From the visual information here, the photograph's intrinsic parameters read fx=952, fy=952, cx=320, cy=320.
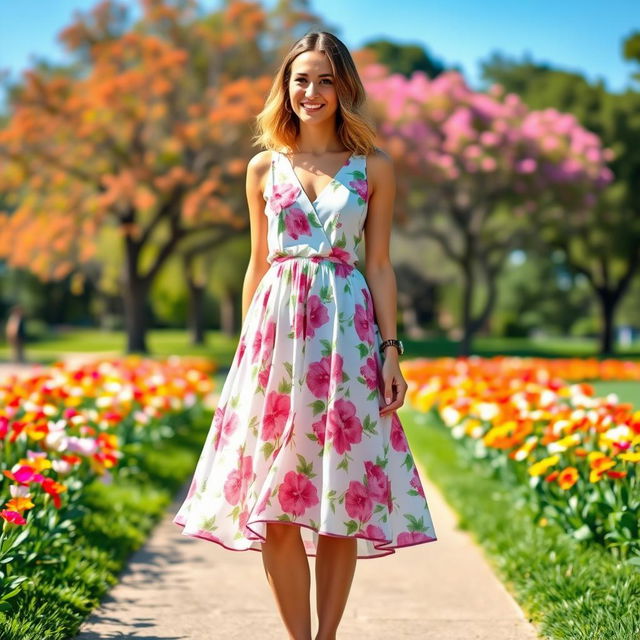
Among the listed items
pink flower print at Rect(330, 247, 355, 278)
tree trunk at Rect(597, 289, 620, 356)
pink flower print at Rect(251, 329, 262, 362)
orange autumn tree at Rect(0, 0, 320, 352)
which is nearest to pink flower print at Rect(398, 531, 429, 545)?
pink flower print at Rect(251, 329, 262, 362)

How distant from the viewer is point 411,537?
2.92m

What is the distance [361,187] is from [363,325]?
442mm

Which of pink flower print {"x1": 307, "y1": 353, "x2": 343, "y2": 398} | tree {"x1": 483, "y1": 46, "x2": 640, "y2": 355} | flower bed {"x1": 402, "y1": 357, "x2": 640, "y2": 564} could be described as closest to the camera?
pink flower print {"x1": 307, "y1": 353, "x2": 343, "y2": 398}

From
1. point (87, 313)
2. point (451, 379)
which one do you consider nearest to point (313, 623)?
point (451, 379)

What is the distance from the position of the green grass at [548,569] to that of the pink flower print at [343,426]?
1003 millimetres

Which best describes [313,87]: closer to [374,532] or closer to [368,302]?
[368,302]

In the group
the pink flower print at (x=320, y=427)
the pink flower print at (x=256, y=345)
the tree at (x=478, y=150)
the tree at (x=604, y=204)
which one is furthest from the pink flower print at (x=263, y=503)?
the tree at (x=604, y=204)

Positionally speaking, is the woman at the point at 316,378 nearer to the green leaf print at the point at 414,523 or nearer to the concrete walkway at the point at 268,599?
the green leaf print at the point at 414,523

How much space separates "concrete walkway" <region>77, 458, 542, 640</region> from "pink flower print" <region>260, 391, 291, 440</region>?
3.06 ft

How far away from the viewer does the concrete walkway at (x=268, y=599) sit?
347cm

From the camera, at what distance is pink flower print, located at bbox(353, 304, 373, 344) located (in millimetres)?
2951

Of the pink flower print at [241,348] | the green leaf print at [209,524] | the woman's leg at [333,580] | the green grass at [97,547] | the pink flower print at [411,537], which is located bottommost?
the green grass at [97,547]

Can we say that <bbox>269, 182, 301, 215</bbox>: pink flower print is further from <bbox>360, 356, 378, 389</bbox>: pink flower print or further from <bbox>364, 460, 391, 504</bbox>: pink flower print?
<bbox>364, 460, 391, 504</bbox>: pink flower print

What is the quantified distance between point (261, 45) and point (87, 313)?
31030 millimetres
